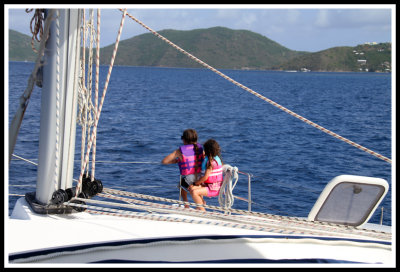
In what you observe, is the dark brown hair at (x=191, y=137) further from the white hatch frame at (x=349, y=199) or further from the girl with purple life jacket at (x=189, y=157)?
the white hatch frame at (x=349, y=199)

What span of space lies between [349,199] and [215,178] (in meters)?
1.78

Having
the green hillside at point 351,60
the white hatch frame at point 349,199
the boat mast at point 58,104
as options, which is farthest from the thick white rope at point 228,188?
the green hillside at point 351,60

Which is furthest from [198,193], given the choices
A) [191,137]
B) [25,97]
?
[25,97]

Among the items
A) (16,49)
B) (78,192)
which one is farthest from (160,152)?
(16,49)

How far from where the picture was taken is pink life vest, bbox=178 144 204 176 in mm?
5055

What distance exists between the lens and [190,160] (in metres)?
5.11

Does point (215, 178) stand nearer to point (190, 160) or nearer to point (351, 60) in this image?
point (190, 160)

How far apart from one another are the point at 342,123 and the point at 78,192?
25.6 m

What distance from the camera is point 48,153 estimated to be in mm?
3439

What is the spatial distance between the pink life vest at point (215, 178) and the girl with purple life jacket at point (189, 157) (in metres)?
0.16

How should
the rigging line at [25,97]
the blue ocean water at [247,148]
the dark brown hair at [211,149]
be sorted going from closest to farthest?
the rigging line at [25,97]
the dark brown hair at [211,149]
the blue ocean water at [247,148]

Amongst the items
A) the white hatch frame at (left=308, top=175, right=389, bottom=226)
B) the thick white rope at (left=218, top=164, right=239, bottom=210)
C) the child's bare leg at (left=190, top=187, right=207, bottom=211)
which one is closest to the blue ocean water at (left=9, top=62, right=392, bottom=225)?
the thick white rope at (left=218, top=164, right=239, bottom=210)

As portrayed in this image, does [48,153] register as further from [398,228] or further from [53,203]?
[398,228]

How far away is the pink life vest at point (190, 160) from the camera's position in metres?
5.05
